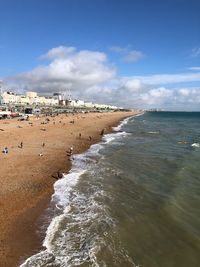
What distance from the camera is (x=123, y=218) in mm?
18594

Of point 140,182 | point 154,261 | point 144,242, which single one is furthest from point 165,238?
point 140,182

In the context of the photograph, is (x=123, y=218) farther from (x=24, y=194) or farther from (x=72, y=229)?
(x=24, y=194)

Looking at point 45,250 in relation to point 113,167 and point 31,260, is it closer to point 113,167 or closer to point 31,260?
point 31,260

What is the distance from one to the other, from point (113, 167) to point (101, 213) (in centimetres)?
1262

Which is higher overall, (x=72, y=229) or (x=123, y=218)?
(x=72, y=229)

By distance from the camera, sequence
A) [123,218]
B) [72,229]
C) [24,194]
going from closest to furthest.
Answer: [72,229], [123,218], [24,194]

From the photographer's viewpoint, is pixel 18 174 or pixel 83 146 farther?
pixel 83 146

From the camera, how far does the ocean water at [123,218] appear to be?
14227mm

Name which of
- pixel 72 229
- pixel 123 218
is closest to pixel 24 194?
pixel 72 229

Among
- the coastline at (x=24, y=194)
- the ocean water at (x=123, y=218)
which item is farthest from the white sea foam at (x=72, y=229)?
the coastline at (x=24, y=194)

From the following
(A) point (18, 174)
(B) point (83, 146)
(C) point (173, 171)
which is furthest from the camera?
(B) point (83, 146)

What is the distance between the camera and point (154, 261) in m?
14.0

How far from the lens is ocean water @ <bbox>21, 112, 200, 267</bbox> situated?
560 inches

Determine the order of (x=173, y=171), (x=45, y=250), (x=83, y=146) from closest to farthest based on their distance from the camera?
(x=45, y=250)
(x=173, y=171)
(x=83, y=146)
